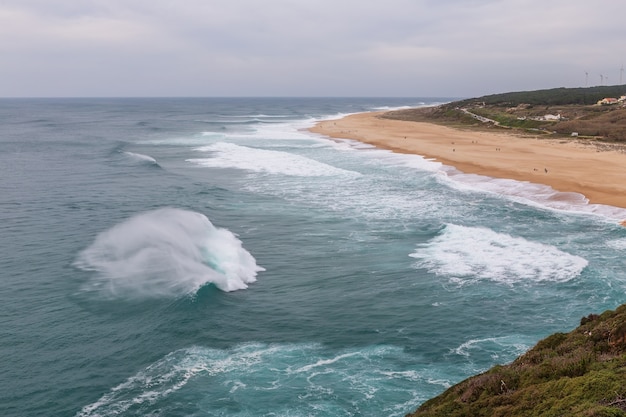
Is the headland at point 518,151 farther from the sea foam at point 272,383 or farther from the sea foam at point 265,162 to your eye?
the sea foam at point 272,383

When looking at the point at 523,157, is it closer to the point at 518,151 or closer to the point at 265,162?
the point at 518,151

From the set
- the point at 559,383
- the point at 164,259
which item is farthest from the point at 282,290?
the point at 559,383

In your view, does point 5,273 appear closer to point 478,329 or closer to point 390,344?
point 390,344

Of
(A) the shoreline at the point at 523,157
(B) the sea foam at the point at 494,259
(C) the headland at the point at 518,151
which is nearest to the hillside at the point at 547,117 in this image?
(C) the headland at the point at 518,151

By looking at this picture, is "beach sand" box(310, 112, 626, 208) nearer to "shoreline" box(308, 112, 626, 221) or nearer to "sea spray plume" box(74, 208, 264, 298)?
"shoreline" box(308, 112, 626, 221)

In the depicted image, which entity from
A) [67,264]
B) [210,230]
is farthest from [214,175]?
[67,264]

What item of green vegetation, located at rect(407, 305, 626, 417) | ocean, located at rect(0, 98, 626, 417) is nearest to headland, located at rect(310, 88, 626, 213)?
ocean, located at rect(0, 98, 626, 417)
